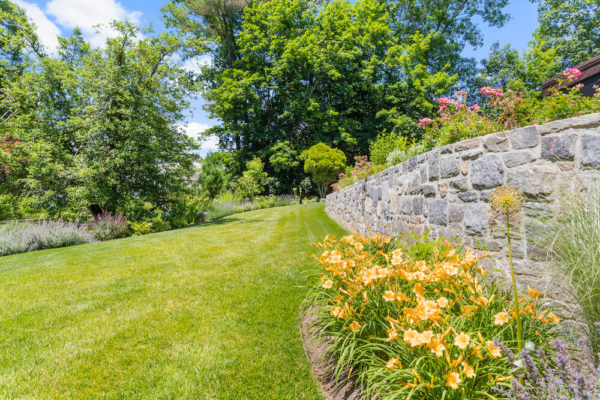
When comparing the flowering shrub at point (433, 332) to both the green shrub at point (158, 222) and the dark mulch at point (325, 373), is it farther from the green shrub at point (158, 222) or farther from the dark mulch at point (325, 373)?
the green shrub at point (158, 222)

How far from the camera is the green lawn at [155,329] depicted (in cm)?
190

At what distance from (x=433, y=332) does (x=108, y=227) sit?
9.71 metres

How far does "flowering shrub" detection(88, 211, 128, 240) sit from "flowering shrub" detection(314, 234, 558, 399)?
865cm

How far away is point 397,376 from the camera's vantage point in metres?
1.43

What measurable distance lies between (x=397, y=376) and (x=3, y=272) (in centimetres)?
655

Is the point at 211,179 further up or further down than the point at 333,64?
further down

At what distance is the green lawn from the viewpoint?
190cm

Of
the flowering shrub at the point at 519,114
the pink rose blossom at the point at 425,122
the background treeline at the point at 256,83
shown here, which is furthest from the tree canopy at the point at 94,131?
the flowering shrub at the point at 519,114

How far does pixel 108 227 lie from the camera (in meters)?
8.46

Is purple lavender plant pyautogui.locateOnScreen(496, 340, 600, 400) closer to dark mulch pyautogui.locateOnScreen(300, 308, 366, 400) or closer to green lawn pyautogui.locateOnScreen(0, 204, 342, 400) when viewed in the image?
dark mulch pyautogui.locateOnScreen(300, 308, 366, 400)

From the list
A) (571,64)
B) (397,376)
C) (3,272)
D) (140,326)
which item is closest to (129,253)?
(3,272)

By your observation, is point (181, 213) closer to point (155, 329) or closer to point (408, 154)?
point (155, 329)

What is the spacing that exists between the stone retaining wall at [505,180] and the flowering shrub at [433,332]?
44cm

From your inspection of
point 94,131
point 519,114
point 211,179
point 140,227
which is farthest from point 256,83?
point 519,114
